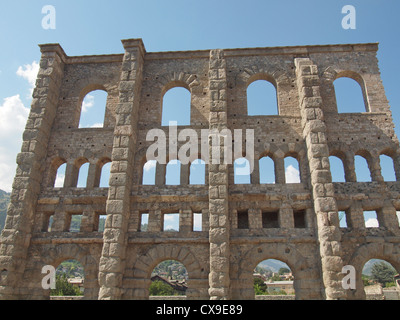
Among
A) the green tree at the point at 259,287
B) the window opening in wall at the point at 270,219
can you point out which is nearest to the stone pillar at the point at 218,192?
the window opening in wall at the point at 270,219

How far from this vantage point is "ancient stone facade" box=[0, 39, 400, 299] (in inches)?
417

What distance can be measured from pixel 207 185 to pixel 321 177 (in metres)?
3.99

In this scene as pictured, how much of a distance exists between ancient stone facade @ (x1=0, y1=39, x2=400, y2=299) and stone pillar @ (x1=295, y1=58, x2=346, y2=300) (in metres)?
0.04

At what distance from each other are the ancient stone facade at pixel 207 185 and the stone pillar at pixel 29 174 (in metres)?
0.04

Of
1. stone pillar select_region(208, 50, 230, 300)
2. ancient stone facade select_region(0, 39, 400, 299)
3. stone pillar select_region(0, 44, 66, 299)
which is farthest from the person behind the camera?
stone pillar select_region(0, 44, 66, 299)

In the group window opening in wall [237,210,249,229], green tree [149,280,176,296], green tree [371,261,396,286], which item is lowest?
window opening in wall [237,210,249,229]

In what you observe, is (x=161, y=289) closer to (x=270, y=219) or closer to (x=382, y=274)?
(x=270, y=219)

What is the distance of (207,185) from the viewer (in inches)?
466

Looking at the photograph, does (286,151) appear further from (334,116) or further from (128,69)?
(128,69)

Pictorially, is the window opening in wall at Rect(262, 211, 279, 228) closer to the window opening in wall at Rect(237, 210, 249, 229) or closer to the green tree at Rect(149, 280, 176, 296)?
the window opening in wall at Rect(237, 210, 249, 229)

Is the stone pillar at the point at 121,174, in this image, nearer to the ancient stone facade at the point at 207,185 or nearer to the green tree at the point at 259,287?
the ancient stone facade at the point at 207,185

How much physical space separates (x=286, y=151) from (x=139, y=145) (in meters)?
5.73

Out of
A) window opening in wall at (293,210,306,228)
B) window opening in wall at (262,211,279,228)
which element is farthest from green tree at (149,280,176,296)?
window opening in wall at (293,210,306,228)

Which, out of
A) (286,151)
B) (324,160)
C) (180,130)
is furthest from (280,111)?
(180,130)
